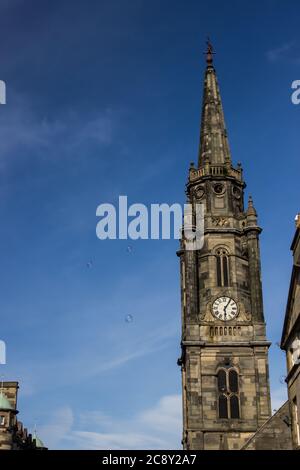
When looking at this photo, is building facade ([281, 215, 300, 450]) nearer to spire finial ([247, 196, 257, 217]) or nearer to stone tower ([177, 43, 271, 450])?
stone tower ([177, 43, 271, 450])

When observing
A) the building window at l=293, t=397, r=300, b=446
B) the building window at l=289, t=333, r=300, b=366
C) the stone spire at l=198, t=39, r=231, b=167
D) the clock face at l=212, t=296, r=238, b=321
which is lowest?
the building window at l=293, t=397, r=300, b=446

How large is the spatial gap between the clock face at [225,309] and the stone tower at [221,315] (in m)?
0.09

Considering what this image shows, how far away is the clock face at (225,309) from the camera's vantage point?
66250mm

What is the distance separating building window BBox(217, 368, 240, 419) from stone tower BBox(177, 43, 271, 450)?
0.08m

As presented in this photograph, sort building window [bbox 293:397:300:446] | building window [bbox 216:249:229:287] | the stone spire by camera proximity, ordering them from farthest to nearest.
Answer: the stone spire
building window [bbox 216:249:229:287]
building window [bbox 293:397:300:446]

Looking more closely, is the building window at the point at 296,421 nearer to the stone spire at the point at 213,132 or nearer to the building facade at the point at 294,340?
the building facade at the point at 294,340

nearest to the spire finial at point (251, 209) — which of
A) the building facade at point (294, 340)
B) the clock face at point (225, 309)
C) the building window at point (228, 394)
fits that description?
the clock face at point (225, 309)

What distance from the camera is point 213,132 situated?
75812 millimetres

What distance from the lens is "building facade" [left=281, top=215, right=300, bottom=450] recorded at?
3788 centimetres

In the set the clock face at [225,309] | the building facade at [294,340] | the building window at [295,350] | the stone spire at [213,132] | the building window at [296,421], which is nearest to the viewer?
the building facade at [294,340]

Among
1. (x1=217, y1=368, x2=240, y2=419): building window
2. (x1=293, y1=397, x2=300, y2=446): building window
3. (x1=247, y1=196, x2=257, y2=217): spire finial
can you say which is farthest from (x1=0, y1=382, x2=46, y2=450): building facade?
(x1=293, y1=397, x2=300, y2=446): building window

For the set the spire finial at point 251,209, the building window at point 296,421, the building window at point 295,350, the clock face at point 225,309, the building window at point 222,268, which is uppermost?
the spire finial at point 251,209

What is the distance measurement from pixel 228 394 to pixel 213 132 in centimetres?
2785
